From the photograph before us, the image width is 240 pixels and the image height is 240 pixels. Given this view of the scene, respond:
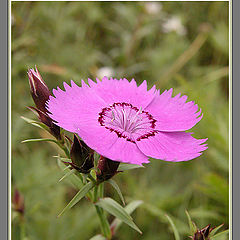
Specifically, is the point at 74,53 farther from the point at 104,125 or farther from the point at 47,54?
the point at 104,125

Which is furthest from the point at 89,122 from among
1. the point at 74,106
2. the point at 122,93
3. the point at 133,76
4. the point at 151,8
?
the point at 151,8

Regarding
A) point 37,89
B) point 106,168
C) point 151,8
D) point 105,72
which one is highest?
point 151,8

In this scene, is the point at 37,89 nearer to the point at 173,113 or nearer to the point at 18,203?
the point at 173,113

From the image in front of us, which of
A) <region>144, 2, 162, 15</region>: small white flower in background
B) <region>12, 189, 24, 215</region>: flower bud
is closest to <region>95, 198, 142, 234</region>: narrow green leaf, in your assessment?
<region>12, 189, 24, 215</region>: flower bud

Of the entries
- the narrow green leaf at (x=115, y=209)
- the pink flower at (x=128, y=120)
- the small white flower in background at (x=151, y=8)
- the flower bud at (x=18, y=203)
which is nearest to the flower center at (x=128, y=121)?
the pink flower at (x=128, y=120)

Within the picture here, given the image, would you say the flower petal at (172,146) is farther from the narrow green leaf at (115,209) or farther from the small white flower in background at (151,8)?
the small white flower in background at (151,8)
